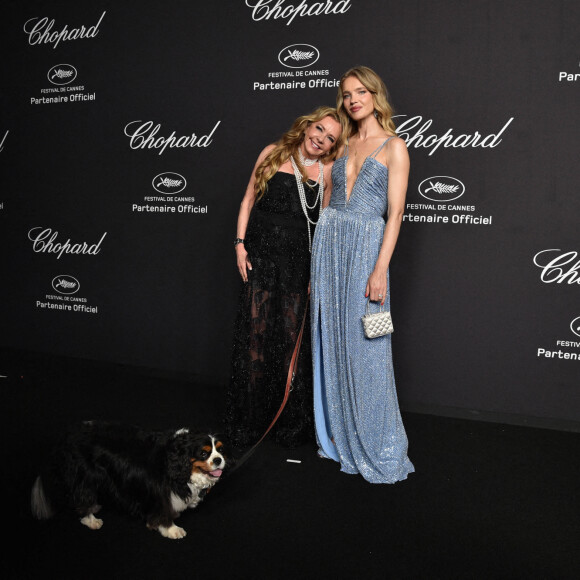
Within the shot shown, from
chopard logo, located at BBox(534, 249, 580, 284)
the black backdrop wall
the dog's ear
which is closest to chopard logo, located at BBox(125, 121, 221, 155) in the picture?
the black backdrop wall

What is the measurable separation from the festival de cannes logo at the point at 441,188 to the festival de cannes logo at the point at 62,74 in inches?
113

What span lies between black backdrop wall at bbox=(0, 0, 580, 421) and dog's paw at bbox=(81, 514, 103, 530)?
1924 millimetres

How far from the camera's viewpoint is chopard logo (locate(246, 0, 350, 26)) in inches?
137

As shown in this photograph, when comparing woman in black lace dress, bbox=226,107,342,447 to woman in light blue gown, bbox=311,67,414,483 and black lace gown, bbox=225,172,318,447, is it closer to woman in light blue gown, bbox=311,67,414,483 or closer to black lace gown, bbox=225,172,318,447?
black lace gown, bbox=225,172,318,447

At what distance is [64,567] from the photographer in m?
1.92

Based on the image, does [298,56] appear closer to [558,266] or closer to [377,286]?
[377,286]

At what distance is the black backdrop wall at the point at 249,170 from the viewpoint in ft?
10.4

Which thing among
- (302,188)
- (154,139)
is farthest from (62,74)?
(302,188)

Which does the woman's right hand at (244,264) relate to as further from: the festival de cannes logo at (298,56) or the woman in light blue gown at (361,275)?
the festival de cannes logo at (298,56)

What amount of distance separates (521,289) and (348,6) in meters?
2.04

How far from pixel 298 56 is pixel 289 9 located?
317 millimetres

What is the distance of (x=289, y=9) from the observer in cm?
361

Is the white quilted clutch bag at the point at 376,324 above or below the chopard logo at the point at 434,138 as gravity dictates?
below

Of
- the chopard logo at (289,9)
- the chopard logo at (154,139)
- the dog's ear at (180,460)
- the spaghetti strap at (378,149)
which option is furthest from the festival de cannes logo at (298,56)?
the dog's ear at (180,460)
